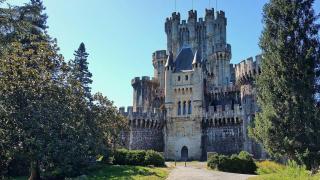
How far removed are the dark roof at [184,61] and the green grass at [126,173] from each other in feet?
79.7

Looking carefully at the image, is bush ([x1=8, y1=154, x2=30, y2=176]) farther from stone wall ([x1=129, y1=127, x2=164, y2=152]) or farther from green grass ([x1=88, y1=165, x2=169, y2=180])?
stone wall ([x1=129, y1=127, x2=164, y2=152])

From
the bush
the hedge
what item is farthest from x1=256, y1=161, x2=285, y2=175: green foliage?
the bush

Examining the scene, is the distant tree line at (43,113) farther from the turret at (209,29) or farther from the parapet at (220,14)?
the parapet at (220,14)

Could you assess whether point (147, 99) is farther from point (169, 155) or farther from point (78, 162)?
point (78, 162)

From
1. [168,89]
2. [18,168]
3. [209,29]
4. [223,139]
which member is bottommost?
[18,168]

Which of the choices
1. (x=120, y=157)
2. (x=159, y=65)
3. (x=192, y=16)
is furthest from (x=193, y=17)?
(x=120, y=157)

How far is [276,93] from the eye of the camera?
27641 millimetres

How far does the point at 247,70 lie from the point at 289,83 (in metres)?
27.4

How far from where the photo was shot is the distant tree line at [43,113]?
26.5m

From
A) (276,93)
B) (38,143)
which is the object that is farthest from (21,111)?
(276,93)

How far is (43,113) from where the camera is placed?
92.6 ft

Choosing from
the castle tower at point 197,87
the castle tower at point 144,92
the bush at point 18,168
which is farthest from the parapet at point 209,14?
the bush at point 18,168

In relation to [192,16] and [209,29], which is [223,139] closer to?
[209,29]

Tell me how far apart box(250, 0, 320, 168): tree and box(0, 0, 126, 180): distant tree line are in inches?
504
